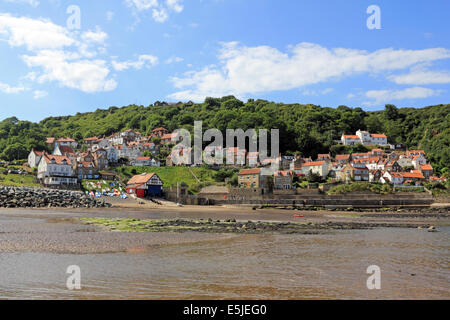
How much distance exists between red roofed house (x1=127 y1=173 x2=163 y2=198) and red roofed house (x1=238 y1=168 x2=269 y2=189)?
1839 centimetres

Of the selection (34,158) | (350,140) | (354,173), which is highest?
(350,140)

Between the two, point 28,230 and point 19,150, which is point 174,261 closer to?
point 28,230

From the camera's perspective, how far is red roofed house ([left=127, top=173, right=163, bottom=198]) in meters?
69.1

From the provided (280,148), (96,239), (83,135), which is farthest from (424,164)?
(83,135)

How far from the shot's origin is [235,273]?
42.7ft

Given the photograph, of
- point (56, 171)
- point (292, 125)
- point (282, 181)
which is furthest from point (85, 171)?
point (292, 125)

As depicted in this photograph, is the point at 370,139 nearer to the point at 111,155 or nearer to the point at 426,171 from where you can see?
the point at 426,171

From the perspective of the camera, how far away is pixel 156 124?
165m

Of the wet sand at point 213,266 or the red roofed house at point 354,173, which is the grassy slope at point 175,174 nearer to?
the red roofed house at point 354,173

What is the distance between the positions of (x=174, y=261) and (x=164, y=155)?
105071 millimetres

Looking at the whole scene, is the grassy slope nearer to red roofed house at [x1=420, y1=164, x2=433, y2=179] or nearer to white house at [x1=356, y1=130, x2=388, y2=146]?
red roofed house at [x1=420, y1=164, x2=433, y2=179]

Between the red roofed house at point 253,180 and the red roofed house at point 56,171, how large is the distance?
34.0 meters

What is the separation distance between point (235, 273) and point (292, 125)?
13662 cm

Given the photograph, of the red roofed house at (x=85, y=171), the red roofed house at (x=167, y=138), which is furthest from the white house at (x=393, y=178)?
the red roofed house at (x=167, y=138)
